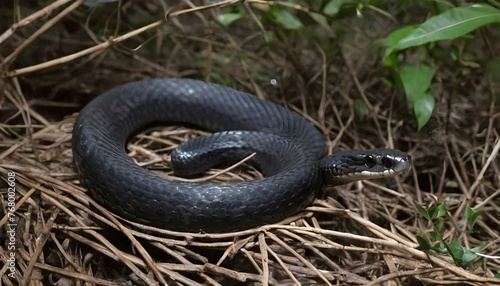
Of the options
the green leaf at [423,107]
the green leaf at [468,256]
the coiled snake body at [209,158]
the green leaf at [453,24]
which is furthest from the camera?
the green leaf at [423,107]

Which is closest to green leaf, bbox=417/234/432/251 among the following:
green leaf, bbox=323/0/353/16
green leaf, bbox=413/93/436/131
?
green leaf, bbox=413/93/436/131

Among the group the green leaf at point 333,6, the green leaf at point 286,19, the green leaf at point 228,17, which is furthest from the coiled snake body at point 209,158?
the green leaf at point 333,6

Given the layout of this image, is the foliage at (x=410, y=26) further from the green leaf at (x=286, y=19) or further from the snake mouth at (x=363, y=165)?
the snake mouth at (x=363, y=165)

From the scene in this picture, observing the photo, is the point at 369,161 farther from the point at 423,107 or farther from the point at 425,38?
the point at 425,38

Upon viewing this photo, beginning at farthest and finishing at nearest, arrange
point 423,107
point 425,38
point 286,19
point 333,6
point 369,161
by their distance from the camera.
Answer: point 286,19 < point 333,6 < point 423,107 < point 369,161 < point 425,38

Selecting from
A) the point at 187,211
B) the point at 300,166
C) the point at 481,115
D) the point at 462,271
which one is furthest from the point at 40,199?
the point at 481,115

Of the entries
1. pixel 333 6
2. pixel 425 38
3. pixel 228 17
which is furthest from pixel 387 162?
pixel 228 17
